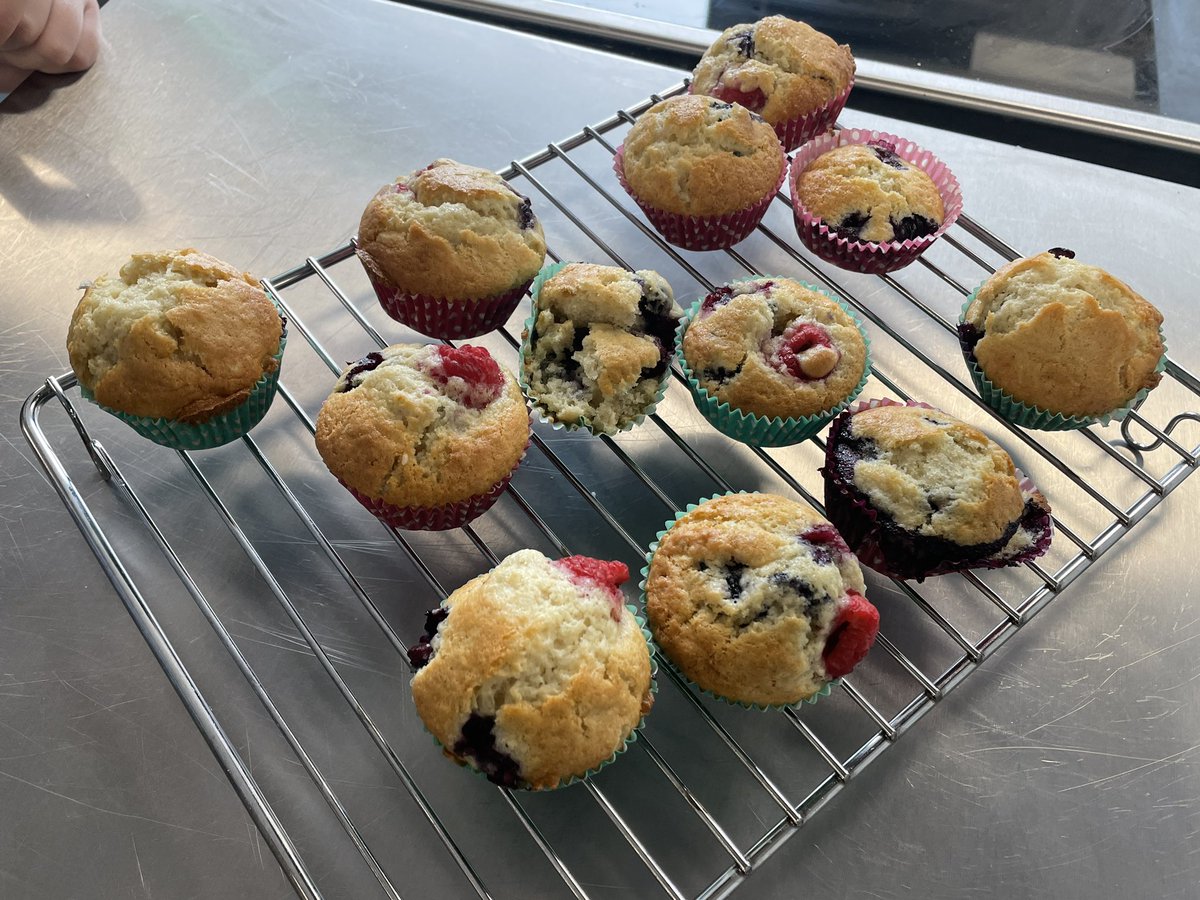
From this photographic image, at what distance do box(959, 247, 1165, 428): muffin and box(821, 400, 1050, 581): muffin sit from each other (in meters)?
0.28

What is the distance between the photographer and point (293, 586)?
8.18 feet

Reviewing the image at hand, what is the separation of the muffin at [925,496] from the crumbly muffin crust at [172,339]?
1463mm

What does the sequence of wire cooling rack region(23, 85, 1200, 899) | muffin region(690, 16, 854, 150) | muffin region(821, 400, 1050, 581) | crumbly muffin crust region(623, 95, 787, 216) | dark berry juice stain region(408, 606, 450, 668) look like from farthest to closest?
muffin region(690, 16, 854, 150) < crumbly muffin crust region(623, 95, 787, 216) < muffin region(821, 400, 1050, 581) < wire cooling rack region(23, 85, 1200, 899) < dark berry juice stain region(408, 606, 450, 668)

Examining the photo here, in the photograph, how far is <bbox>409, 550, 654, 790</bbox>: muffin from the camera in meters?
1.86

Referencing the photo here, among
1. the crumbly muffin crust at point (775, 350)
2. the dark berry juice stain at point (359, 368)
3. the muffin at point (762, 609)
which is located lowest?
the muffin at point (762, 609)

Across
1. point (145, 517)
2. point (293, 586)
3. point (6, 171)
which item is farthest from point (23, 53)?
point (293, 586)

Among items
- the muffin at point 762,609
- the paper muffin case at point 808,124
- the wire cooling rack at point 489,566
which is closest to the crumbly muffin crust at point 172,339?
the wire cooling rack at point 489,566

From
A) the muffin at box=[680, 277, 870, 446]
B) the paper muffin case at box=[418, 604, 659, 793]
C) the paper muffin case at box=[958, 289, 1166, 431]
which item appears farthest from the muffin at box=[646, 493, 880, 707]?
the paper muffin case at box=[958, 289, 1166, 431]

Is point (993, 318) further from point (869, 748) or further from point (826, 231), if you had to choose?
point (869, 748)

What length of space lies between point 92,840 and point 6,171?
252cm

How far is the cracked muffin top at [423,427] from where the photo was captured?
226cm

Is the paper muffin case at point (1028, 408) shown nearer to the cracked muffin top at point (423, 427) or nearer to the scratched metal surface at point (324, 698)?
the scratched metal surface at point (324, 698)

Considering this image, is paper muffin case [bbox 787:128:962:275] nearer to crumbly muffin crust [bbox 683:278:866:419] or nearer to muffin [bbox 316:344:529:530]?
crumbly muffin crust [bbox 683:278:866:419]

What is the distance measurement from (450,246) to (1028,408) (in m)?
1.57
